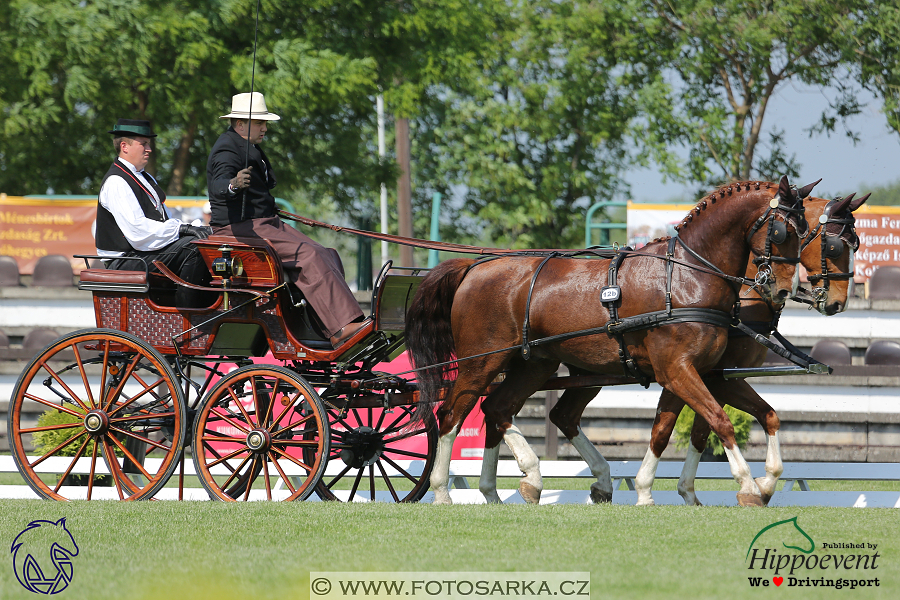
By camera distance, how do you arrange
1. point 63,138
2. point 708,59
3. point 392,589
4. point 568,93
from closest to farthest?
point 392,589
point 63,138
point 708,59
point 568,93

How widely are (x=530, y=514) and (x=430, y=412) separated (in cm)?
148

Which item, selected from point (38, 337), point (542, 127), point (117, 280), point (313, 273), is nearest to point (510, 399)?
point (313, 273)

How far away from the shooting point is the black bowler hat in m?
6.85

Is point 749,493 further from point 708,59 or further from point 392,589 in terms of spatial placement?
point 708,59

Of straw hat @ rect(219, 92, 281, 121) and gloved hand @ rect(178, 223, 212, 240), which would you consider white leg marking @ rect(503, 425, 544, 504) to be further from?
straw hat @ rect(219, 92, 281, 121)

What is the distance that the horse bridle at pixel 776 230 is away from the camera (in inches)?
240

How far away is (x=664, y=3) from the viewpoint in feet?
68.3

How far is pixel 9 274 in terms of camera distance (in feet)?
46.5

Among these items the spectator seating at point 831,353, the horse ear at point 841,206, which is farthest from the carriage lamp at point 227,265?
the spectator seating at point 831,353

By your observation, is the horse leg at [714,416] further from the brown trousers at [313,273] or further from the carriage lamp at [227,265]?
the carriage lamp at [227,265]

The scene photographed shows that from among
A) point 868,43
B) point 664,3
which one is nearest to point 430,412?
point 868,43

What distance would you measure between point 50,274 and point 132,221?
28.1ft

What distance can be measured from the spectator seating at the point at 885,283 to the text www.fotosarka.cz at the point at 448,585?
37.2ft

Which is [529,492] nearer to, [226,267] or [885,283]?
[226,267]
